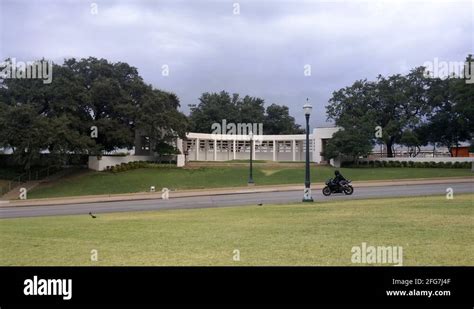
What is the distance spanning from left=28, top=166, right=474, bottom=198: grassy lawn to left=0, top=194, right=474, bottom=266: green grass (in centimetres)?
2491

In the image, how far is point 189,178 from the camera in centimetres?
4044

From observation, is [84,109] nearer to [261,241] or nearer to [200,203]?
[200,203]

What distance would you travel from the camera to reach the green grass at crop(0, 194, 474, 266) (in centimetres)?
706

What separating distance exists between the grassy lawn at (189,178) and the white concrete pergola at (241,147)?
15.5 m

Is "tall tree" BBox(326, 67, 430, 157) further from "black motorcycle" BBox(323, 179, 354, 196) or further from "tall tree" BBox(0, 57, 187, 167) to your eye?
"black motorcycle" BBox(323, 179, 354, 196)

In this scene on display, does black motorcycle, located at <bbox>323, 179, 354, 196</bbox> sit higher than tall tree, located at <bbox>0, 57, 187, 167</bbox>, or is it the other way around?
tall tree, located at <bbox>0, 57, 187, 167</bbox>

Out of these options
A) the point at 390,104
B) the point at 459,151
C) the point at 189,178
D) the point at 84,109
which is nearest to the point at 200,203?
the point at 189,178

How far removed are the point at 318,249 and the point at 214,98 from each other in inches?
2877

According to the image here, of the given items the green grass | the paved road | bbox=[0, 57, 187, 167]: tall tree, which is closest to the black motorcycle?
the paved road

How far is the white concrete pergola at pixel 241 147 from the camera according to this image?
60062 mm

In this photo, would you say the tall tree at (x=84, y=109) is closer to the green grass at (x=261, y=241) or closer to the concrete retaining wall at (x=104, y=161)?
the concrete retaining wall at (x=104, y=161)

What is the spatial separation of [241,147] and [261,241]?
5542 centimetres

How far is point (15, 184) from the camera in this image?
41.1 meters
